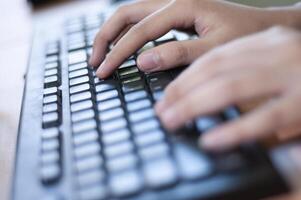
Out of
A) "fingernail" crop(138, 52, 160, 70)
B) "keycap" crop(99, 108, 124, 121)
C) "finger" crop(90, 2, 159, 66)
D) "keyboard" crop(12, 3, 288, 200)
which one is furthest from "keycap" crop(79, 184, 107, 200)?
"finger" crop(90, 2, 159, 66)

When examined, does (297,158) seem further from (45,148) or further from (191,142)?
(45,148)

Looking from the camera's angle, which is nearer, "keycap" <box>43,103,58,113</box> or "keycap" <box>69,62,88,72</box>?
"keycap" <box>43,103,58,113</box>

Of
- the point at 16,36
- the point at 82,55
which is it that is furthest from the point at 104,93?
the point at 16,36

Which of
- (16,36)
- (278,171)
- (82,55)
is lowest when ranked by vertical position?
(278,171)

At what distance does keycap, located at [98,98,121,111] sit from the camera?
0.51 meters

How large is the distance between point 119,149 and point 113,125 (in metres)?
0.04

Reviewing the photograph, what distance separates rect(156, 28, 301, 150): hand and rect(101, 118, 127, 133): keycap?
1.5 inches

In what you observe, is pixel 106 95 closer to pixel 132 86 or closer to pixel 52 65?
pixel 132 86

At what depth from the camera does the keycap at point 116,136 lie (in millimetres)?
441

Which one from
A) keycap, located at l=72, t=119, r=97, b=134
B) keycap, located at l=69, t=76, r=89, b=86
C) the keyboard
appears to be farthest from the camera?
keycap, located at l=69, t=76, r=89, b=86

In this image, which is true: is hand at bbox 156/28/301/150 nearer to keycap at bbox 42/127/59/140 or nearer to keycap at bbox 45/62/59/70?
keycap at bbox 42/127/59/140

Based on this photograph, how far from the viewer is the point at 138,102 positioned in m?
0.50

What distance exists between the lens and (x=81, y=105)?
53cm

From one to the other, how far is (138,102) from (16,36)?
0.57 m
